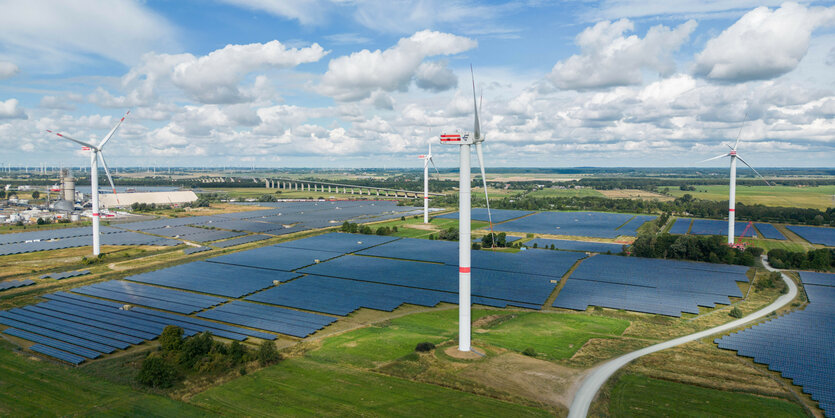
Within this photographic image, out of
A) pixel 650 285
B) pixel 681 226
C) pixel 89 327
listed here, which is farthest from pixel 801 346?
pixel 681 226

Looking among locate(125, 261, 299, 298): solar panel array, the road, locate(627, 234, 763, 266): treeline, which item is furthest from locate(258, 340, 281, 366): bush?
locate(627, 234, 763, 266): treeline

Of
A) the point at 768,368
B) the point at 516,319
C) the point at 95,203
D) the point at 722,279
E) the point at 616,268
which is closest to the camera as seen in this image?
the point at 768,368

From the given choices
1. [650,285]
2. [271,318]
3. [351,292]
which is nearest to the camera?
[271,318]

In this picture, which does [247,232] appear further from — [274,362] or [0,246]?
[274,362]

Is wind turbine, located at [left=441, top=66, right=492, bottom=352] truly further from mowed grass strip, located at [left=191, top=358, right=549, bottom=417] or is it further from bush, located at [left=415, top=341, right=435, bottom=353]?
mowed grass strip, located at [left=191, top=358, right=549, bottom=417]

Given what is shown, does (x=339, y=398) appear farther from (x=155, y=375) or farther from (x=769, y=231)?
(x=769, y=231)

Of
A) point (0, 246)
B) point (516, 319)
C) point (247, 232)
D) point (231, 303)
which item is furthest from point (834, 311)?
point (0, 246)
